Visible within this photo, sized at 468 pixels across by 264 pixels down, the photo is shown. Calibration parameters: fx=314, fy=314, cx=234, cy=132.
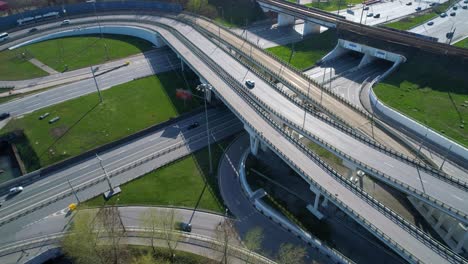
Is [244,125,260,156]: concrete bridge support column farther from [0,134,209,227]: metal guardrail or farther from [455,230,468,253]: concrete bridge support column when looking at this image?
[455,230,468,253]: concrete bridge support column

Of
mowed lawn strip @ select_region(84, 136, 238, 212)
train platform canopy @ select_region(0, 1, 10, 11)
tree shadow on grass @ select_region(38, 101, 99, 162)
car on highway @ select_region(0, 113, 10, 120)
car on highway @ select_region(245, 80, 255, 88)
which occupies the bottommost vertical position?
mowed lawn strip @ select_region(84, 136, 238, 212)

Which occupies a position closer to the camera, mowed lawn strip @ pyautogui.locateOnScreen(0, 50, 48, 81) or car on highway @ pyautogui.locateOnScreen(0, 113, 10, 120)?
car on highway @ pyautogui.locateOnScreen(0, 113, 10, 120)

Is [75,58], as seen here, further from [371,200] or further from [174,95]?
[371,200]

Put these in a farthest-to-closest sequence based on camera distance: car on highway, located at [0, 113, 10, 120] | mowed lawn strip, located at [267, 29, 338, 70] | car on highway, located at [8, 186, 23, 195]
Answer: mowed lawn strip, located at [267, 29, 338, 70]
car on highway, located at [0, 113, 10, 120]
car on highway, located at [8, 186, 23, 195]

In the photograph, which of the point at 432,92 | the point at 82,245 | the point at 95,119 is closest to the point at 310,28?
the point at 432,92

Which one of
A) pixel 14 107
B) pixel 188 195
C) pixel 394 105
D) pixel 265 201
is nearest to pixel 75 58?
pixel 14 107

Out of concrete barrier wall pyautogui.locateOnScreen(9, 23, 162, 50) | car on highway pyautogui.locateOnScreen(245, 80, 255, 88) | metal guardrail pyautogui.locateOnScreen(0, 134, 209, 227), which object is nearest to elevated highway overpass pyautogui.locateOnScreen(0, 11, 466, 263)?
car on highway pyautogui.locateOnScreen(245, 80, 255, 88)
